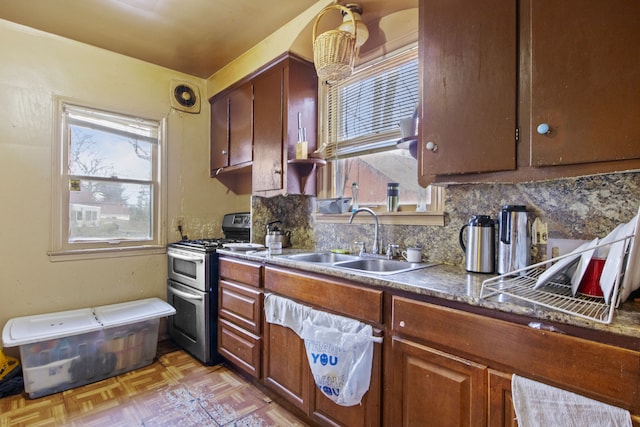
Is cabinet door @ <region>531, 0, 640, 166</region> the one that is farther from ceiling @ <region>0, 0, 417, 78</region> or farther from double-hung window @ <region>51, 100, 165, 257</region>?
double-hung window @ <region>51, 100, 165, 257</region>

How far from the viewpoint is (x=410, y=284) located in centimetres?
122

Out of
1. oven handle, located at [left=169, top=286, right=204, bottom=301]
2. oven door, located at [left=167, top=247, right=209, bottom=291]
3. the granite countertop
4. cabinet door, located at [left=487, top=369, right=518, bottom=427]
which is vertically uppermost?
the granite countertop

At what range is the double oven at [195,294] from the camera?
236 cm

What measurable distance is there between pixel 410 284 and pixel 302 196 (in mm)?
1563

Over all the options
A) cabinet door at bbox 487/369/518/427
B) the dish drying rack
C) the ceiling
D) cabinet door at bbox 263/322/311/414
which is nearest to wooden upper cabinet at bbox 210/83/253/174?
the ceiling

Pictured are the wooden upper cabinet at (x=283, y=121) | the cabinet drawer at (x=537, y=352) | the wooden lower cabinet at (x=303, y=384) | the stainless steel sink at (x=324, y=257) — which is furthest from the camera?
the wooden upper cabinet at (x=283, y=121)

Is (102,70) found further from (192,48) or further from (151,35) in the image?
(192,48)

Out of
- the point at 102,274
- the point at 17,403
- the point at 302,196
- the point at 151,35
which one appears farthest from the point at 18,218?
the point at 302,196

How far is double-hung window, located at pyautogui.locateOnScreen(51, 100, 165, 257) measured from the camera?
2.45m

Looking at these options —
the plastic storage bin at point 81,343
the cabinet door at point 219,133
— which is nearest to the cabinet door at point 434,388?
the plastic storage bin at point 81,343

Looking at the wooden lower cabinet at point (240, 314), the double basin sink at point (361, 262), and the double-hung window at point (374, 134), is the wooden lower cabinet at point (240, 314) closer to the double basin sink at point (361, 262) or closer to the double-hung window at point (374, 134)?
the double basin sink at point (361, 262)

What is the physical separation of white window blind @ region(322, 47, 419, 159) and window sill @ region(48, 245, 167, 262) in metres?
1.81

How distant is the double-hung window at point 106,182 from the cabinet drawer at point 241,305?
1.04 metres

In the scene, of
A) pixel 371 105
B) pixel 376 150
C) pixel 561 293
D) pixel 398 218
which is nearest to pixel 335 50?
pixel 371 105
